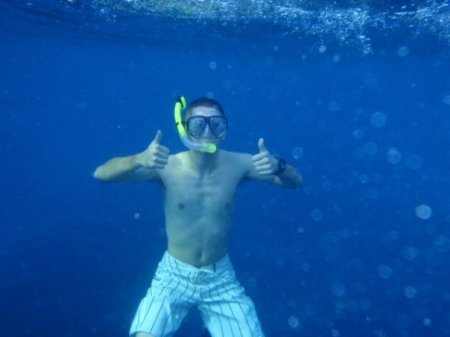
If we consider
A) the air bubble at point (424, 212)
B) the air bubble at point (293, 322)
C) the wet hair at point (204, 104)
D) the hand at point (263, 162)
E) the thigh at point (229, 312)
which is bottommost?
the air bubble at point (293, 322)

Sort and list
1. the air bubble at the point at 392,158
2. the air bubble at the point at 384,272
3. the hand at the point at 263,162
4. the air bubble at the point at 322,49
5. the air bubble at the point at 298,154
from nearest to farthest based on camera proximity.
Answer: the hand at the point at 263,162, the air bubble at the point at 384,272, the air bubble at the point at 298,154, the air bubble at the point at 322,49, the air bubble at the point at 392,158

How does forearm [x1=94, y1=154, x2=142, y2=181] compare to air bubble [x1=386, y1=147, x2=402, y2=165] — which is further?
air bubble [x1=386, y1=147, x2=402, y2=165]

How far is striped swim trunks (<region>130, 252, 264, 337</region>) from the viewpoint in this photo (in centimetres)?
546

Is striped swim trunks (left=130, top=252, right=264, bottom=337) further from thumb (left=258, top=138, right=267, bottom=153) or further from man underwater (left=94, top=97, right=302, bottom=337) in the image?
thumb (left=258, top=138, right=267, bottom=153)

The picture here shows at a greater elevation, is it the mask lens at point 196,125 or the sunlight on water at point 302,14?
the sunlight on water at point 302,14

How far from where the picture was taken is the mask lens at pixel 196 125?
513cm

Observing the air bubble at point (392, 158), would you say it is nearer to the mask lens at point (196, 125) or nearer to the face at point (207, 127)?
the face at point (207, 127)

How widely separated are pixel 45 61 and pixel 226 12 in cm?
3932

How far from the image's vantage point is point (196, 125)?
5.17m

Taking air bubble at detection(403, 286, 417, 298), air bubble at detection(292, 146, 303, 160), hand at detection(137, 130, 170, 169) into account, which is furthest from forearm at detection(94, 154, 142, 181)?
air bubble at detection(292, 146, 303, 160)

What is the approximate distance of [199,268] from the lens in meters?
5.86

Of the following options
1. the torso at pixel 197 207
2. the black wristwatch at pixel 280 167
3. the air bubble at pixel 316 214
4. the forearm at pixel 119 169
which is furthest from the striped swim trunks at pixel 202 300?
the air bubble at pixel 316 214

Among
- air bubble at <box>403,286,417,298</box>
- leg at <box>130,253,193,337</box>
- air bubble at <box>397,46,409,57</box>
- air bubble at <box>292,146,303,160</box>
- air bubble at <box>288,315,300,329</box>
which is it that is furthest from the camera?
air bubble at <box>292,146,303,160</box>

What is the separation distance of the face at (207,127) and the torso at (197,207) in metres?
0.73
